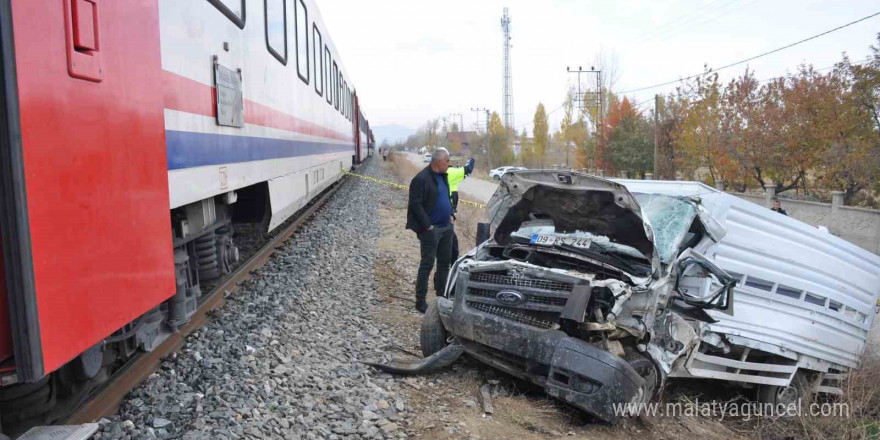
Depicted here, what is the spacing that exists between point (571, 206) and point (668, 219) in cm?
88

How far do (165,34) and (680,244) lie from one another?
14.0 ft

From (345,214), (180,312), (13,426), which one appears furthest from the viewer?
(345,214)

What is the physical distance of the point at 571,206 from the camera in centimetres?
542

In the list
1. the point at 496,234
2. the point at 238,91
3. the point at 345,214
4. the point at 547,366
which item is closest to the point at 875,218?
the point at 345,214

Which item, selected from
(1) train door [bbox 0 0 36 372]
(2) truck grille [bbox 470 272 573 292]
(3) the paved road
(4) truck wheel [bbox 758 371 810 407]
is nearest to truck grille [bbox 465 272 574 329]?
(2) truck grille [bbox 470 272 573 292]

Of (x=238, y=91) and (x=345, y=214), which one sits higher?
(x=238, y=91)

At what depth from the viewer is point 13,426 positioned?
117 inches

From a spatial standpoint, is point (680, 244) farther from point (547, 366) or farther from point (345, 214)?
point (345, 214)

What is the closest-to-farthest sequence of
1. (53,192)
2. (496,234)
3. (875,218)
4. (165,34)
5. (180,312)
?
(53,192) < (165,34) < (180,312) < (496,234) < (875,218)

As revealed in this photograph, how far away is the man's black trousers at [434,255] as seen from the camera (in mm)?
6691

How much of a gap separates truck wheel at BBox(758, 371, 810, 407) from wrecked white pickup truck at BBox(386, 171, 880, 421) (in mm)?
16

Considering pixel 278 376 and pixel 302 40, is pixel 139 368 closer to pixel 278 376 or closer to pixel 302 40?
pixel 278 376

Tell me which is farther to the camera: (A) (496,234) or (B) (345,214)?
(B) (345,214)

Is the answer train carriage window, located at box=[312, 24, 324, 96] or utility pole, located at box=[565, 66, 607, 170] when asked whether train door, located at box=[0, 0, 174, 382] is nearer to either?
train carriage window, located at box=[312, 24, 324, 96]
